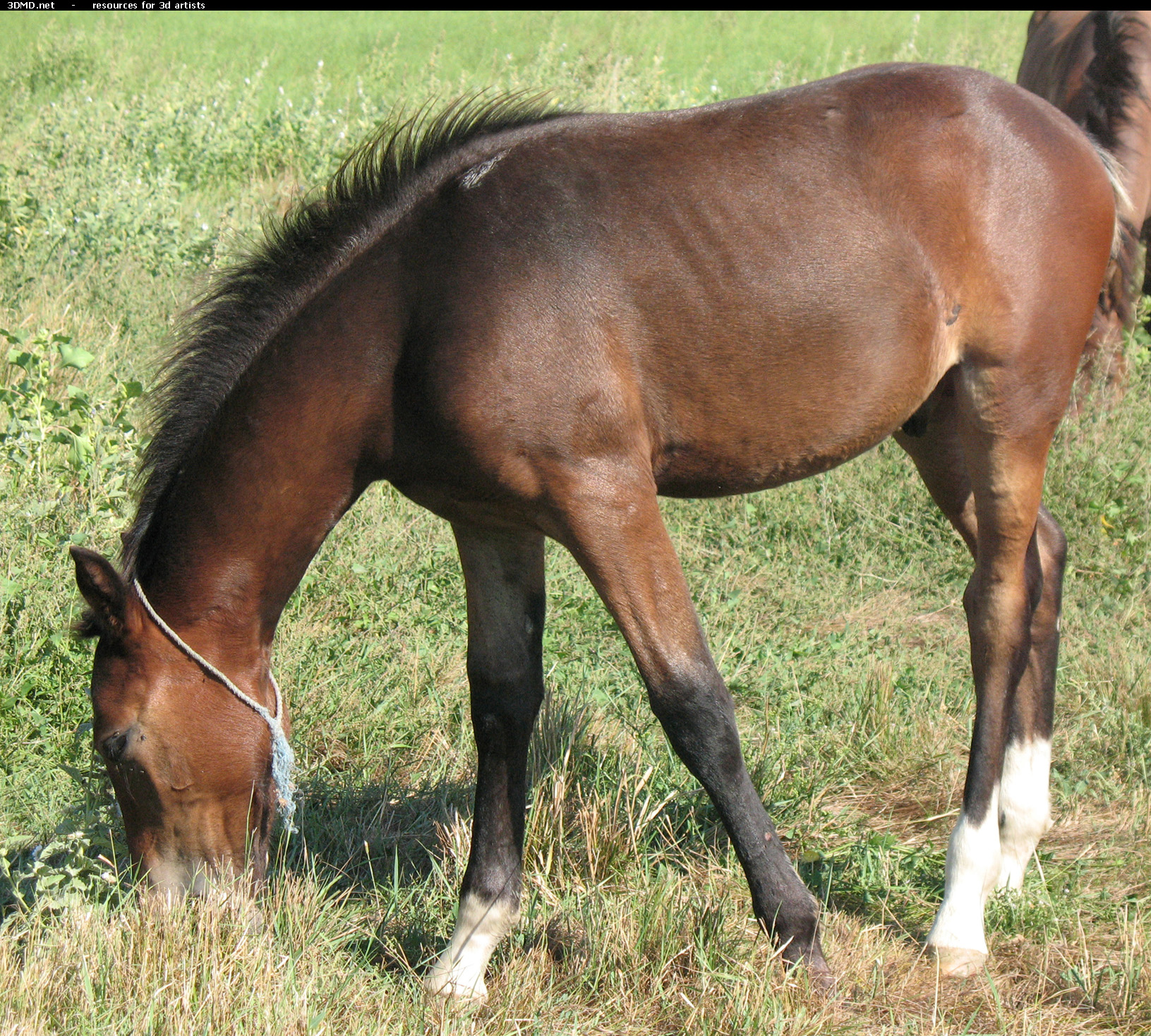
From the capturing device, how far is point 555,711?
3723mm

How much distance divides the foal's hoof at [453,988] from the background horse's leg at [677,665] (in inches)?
27.9

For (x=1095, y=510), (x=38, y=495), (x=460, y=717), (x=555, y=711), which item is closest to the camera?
(x=555, y=711)

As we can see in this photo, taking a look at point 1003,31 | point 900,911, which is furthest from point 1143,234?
point 1003,31

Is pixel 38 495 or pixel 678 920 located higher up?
pixel 38 495

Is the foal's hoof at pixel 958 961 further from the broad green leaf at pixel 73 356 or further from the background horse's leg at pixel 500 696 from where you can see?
the broad green leaf at pixel 73 356

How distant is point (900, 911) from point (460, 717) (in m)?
1.56

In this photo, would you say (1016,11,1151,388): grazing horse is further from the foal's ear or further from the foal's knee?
the foal's ear

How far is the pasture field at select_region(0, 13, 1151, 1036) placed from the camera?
8.91 feet

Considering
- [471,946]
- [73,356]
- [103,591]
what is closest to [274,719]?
[103,591]

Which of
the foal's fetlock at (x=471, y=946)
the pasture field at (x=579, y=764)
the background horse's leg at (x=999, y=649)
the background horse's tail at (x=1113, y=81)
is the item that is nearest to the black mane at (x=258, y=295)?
the pasture field at (x=579, y=764)

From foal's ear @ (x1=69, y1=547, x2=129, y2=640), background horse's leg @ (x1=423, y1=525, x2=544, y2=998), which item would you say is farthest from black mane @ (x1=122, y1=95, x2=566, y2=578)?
background horse's leg @ (x1=423, y1=525, x2=544, y2=998)

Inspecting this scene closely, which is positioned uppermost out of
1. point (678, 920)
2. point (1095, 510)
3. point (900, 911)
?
point (1095, 510)

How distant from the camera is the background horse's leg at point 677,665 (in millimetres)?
2607

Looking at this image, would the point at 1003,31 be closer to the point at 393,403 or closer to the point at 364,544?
the point at 364,544
